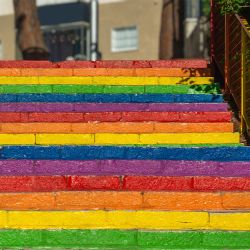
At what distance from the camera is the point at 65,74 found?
9633mm

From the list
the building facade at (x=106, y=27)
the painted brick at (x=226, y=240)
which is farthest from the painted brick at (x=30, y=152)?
the building facade at (x=106, y=27)

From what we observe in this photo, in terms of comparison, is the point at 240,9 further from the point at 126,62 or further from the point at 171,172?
the point at 171,172

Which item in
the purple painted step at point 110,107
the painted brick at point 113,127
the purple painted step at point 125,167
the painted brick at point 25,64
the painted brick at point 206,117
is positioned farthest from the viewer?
the painted brick at point 25,64

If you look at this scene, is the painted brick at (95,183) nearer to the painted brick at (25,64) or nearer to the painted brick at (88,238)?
the painted brick at (88,238)

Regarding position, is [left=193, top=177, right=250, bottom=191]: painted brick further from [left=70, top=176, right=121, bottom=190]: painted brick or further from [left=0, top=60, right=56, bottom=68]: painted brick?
[left=0, top=60, right=56, bottom=68]: painted brick

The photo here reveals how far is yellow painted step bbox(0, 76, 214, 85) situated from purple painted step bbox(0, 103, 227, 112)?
1147 millimetres

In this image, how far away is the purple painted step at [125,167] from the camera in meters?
6.12

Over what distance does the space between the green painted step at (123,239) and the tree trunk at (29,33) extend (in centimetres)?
1324

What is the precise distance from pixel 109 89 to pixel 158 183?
3517mm

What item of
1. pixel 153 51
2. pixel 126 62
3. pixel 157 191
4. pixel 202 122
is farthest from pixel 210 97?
pixel 153 51

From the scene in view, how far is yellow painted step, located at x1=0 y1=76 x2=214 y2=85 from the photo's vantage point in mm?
9320

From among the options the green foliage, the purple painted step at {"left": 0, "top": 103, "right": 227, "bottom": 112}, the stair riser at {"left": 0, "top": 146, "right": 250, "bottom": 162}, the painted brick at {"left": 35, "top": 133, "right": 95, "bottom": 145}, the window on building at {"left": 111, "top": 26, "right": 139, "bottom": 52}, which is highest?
the window on building at {"left": 111, "top": 26, "right": 139, "bottom": 52}

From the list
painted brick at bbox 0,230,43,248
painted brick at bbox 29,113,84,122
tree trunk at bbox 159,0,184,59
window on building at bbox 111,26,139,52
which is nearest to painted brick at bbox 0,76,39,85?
painted brick at bbox 29,113,84,122

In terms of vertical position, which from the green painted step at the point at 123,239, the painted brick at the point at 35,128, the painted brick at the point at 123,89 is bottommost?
the green painted step at the point at 123,239
